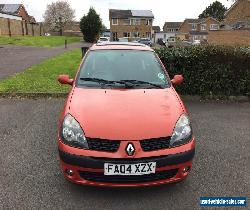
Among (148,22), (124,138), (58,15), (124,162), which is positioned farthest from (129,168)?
(58,15)

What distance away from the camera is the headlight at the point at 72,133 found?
339 cm

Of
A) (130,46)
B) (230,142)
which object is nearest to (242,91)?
(230,142)

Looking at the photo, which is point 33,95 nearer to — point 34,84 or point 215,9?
point 34,84

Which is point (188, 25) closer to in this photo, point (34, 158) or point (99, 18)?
point (99, 18)

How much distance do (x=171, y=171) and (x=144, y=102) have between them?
3.18 feet

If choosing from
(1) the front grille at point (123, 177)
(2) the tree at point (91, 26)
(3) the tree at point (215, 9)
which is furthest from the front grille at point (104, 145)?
(3) the tree at point (215, 9)

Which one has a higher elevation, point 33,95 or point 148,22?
point 148,22

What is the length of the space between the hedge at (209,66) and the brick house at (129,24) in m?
63.0

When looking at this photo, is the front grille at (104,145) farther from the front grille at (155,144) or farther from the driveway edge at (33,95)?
the driveway edge at (33,95)

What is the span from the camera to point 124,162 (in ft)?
10.6

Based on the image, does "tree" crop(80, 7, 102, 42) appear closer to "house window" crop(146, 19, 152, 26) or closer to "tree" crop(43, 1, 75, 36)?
"house window" crop(146, 19, 152, 26)

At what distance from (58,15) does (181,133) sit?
76.6 meters

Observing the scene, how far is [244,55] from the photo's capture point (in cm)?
816

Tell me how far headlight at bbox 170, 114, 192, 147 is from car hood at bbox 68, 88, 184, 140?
6 centimetres
